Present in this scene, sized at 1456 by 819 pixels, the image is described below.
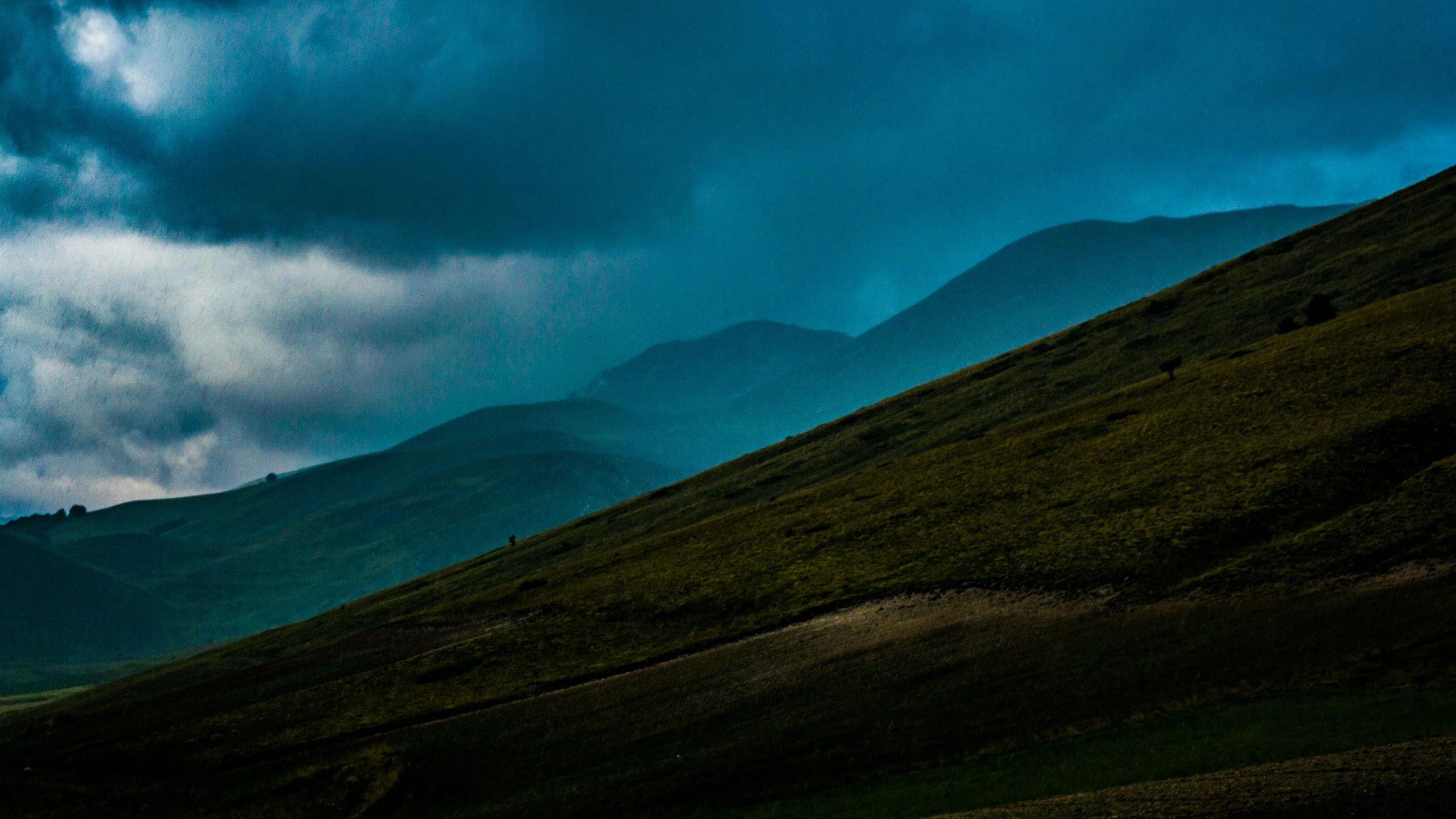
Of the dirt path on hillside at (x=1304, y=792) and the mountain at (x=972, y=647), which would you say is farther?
the mountain at (x=972, y=647)

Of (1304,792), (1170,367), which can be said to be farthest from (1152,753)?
(1170,367)

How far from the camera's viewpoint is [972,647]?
5609 centimetres

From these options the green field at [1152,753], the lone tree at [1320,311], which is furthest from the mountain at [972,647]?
the lone tree at [1320,311]

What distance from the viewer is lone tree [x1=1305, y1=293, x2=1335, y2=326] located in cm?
10919

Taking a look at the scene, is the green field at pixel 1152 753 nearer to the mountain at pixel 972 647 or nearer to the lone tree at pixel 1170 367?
the mountain at pixel 972 647

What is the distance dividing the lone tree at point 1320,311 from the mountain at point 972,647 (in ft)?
1.16

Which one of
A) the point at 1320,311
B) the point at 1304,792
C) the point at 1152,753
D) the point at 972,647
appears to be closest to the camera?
the point at 1304,792

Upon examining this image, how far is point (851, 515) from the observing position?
98.7 metres

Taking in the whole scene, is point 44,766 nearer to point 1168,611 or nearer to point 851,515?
point 851,515

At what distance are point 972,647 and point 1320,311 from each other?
265 feet

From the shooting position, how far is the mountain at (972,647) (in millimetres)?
42188

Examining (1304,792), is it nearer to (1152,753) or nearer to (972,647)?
(1152,753)

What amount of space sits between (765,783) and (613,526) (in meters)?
115

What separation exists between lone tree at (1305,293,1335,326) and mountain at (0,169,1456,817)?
353 mm
